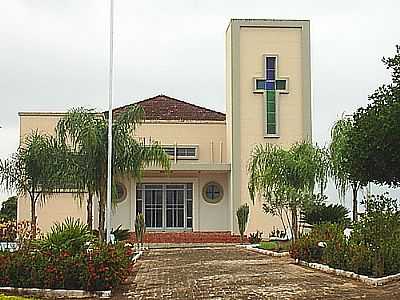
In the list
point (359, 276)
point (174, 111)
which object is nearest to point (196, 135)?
point (174, 111)

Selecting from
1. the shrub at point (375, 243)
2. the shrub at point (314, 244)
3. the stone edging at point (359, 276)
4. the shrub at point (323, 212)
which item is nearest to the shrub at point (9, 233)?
the shrub at point (314, 244)

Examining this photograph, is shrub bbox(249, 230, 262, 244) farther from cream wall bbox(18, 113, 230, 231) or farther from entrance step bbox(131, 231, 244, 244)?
cream wall bbox(18, 113, 230, 231)

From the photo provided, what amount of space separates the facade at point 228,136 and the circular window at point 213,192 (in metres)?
0.05

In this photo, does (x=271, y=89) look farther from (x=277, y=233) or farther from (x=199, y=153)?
(x=277, y=233)

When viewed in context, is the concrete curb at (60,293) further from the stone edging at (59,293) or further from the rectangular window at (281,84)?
the rectangular window at (281,84)

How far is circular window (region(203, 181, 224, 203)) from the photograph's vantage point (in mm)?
42156

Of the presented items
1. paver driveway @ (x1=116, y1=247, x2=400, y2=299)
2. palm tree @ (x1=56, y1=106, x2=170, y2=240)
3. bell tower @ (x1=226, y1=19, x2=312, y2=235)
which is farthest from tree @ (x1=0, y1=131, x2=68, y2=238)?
bell tower @ (x1=226, y1=19, x2=312, y2=235)

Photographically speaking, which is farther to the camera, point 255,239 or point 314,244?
point 255,239

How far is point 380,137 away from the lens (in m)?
19.2

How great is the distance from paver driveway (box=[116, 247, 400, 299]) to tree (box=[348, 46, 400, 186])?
9.89 feet

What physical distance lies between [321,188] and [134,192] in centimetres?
1272

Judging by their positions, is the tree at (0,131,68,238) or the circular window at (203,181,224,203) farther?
the circular window at (203,181,224,203)

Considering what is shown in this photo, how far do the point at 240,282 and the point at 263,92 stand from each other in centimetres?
2294

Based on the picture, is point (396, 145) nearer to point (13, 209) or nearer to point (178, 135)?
point (178, 135)
